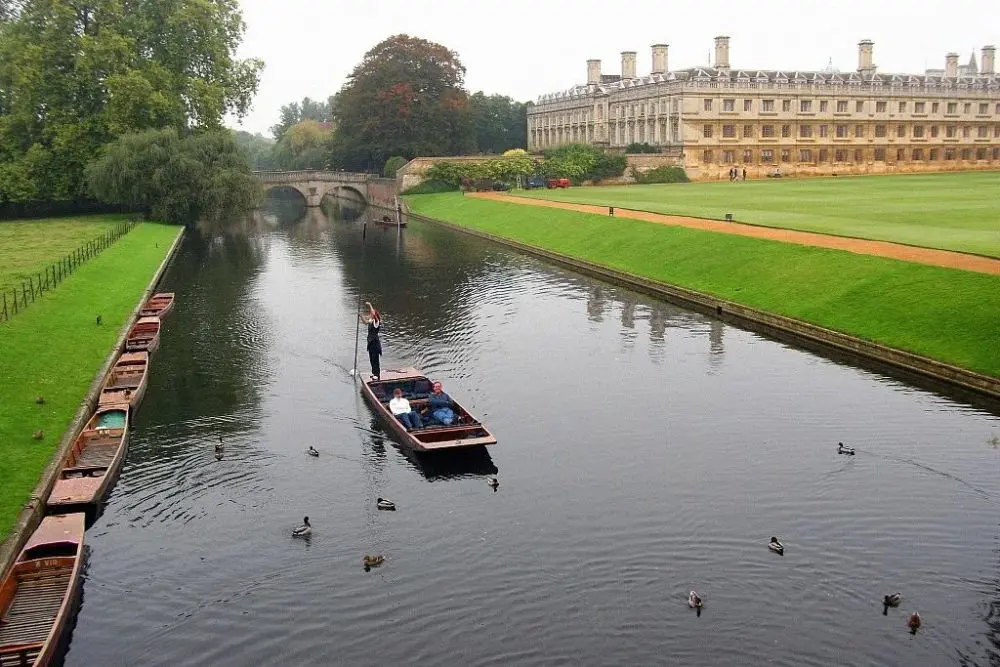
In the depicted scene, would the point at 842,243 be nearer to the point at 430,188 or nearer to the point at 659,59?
the point at 430,188

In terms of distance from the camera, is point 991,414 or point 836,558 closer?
point 836,558

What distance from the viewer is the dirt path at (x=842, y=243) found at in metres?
40.6

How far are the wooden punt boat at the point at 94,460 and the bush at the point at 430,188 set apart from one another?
8626 cm

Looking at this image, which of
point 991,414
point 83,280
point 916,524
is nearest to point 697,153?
point 83,280

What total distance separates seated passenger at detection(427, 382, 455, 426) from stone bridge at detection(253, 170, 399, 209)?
87.6 m

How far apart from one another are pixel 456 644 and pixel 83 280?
1476 inches

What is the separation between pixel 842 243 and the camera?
4838cm

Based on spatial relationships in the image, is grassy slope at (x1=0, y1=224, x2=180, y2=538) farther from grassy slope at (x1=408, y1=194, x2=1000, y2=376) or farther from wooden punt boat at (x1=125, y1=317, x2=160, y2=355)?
grassy slope at (x1=408, y1=194, x2=1000, y2=376)

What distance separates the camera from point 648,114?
4828 inches

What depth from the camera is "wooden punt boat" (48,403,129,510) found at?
21.3 meters

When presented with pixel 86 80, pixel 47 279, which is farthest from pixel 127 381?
pixel 86 80

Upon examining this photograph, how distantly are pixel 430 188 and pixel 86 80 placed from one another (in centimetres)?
4107

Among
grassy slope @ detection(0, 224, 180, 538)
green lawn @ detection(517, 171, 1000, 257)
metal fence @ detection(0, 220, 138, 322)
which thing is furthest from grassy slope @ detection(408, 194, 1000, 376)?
metal fence @ detection(0, 220, 138, 322)

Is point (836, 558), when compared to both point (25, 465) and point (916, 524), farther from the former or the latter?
point (25, 465)
